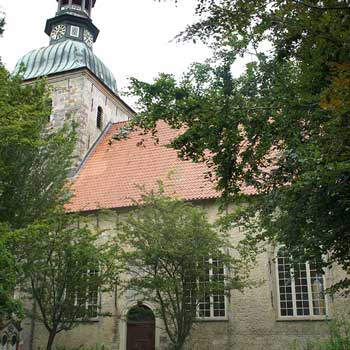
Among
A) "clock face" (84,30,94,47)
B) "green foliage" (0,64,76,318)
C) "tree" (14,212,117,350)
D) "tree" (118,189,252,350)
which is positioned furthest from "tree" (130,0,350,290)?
"clock face" (84,30,94,47)

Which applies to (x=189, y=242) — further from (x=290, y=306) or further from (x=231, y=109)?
(x=231, y=109)

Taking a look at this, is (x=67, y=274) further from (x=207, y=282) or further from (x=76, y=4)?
(x=76, y=4)

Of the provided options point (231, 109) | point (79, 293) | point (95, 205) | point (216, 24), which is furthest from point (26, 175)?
point (216, 24)

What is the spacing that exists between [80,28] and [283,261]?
54.5 ft

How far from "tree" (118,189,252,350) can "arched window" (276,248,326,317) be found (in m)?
2.89

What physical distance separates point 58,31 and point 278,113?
21464 millimetres

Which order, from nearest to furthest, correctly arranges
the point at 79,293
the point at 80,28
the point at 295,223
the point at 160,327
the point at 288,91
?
the point at 288,91, the point at 295,223, the point at 79,293, the point at 160,327, the point at 80,28

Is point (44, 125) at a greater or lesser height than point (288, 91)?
greater

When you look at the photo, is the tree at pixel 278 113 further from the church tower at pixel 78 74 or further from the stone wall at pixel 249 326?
the church tower at pixel 78 74

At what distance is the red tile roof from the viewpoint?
1730 cm

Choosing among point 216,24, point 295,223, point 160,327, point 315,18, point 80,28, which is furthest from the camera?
point 80,28

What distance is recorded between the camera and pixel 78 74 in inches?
902

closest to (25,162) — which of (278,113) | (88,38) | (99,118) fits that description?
(278,113)

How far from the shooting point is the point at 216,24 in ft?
16.3
